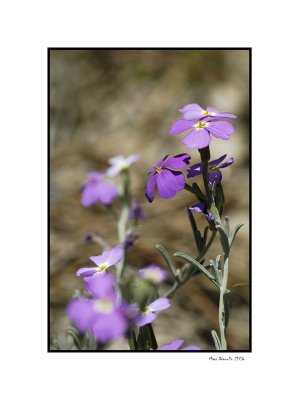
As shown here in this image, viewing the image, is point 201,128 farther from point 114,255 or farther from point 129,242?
point 129,242

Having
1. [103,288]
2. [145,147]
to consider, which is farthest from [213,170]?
[145,147]

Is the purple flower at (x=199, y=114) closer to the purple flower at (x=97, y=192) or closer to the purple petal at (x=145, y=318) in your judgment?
the purple petal at (x=145, y=318)

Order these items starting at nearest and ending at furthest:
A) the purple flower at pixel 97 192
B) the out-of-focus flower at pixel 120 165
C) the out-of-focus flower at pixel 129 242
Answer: the out-of-focus flower at pixel 129 242 < the purple flower at pixel 97 192 < the out-of-focus flower at pixel 120 165

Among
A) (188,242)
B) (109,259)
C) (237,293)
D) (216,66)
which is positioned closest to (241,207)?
(188,242)

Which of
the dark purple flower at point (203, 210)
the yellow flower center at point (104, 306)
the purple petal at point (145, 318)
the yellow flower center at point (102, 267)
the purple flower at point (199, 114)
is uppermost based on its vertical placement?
the purple flower at point (199, 114)

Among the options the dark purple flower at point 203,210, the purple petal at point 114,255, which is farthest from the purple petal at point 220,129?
the purple petal at point 114,255

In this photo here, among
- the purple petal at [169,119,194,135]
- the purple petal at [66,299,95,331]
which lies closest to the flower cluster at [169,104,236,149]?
the purple petal at [169,119,194,135]
